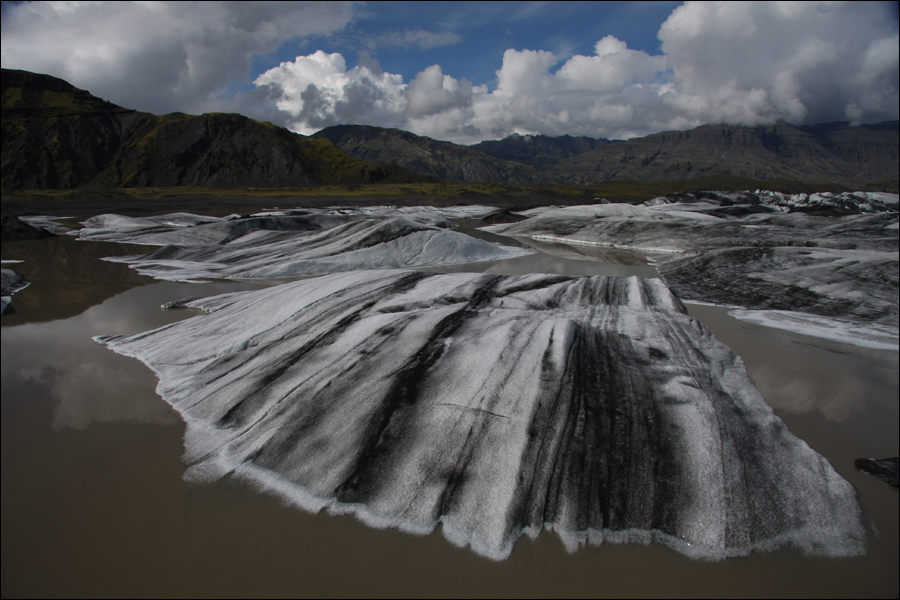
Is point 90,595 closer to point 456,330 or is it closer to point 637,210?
point 456,330

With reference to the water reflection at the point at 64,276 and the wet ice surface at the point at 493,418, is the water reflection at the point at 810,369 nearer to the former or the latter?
the wet ice surface at the point at 493,418

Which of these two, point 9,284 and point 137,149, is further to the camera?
point 137,149

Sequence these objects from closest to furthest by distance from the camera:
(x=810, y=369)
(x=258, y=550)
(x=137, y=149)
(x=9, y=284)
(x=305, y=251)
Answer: (x=258, y=550) → (x=810, y=369) → (x=9, y=284) → (x=305, y=251) → (x=137, y=149)

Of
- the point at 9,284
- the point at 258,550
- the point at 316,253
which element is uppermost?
the point at 316,253

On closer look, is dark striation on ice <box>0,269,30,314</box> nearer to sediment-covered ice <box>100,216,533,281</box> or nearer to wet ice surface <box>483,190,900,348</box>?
sediment-covered ice <box>100,216,533,281</box>

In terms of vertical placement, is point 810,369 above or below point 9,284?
below

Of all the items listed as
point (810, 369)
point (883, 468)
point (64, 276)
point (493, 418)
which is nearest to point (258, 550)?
point (493, 418)

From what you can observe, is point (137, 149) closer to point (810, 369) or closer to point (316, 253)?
point (316, 253)

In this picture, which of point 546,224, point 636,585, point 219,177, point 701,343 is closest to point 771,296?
point 701,343
